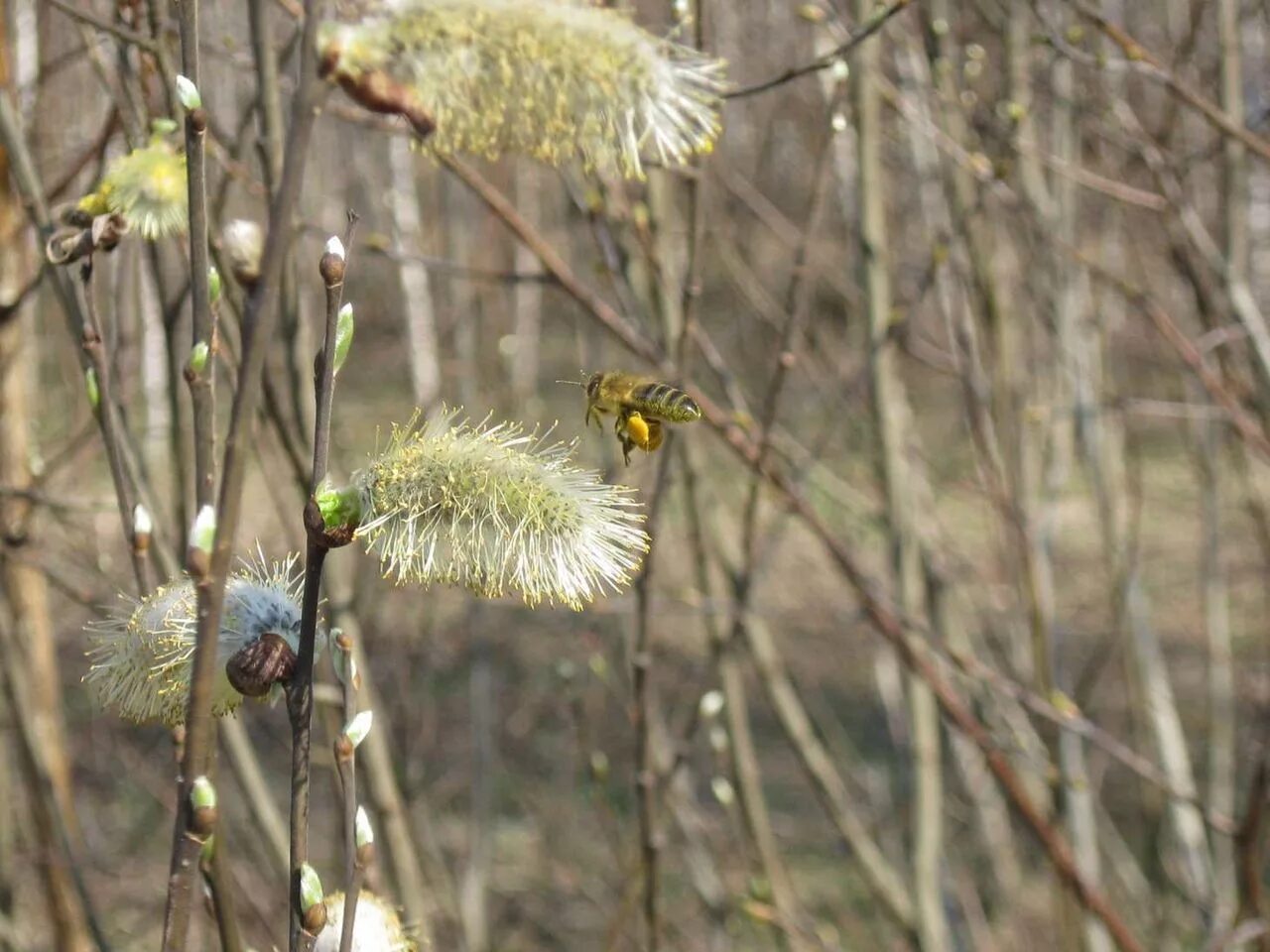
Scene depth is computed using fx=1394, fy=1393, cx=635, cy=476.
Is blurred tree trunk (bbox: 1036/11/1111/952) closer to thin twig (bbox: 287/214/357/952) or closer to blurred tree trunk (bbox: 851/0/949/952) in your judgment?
blurred tree trunk (bbox: 851/0/949/952)

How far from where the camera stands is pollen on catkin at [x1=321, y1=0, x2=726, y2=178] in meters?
0.92

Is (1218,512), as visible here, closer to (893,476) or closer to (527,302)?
(893,476)

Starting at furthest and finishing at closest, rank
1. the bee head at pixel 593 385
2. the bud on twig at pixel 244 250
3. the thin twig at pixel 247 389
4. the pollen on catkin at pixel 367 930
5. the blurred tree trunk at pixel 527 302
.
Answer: the blurred tree trunk at pixel 527 302 < the bee head at pixel 593 385 < the bud on twig at pixel 244 250 < the pollen on catkin at pixel 367 930 < the thin twig at pixel 247 389

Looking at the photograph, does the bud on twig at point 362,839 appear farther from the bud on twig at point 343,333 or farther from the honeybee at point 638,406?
the honeybee at point 638,406

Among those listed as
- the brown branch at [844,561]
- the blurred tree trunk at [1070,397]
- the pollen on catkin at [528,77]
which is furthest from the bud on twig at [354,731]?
the blurred tree trunk at [1070,397]

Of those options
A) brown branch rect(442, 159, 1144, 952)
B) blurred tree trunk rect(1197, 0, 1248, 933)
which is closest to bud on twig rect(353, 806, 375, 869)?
brown branch rect(442, 159, 1144, 952)

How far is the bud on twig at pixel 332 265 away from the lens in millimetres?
946

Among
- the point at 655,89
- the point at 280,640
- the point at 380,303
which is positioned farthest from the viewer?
the point at 380,303

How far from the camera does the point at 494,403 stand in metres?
4.41

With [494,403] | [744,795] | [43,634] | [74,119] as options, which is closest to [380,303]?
[74,119]

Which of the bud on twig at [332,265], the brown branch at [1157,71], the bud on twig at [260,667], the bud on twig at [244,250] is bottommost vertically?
the bud on twig at [260,667]

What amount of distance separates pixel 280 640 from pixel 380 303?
741 centimetres

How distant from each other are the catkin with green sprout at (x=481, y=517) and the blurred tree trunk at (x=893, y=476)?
72.8 inches

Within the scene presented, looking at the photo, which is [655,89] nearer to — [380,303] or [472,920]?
[472,920]
